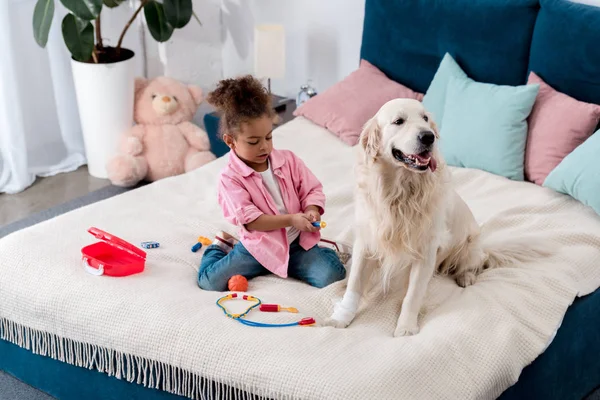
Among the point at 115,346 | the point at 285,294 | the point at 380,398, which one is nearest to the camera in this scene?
the point at 380,398

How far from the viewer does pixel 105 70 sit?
3705 millimetres

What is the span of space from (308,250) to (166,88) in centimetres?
178

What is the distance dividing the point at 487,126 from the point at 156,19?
1695 millimetres

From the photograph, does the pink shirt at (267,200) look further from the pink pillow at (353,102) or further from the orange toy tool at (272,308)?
the pink pillow at (353,102)

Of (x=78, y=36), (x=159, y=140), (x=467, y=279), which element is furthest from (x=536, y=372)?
(x=78, y=36)

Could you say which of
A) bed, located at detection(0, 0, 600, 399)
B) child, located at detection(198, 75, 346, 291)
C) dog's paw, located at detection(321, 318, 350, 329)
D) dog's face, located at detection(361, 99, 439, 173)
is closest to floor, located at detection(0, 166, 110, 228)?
bed, located at detection(0, 0, 600, 399)

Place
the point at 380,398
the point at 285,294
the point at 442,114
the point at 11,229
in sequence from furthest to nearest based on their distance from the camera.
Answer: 1. the point at 11,229
2. the point at 442,114
3. the point at 285,294
4. the point at 380,398

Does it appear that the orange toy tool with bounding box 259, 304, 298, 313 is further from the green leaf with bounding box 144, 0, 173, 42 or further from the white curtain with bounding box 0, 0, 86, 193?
the white curtain with bounding box 0, 0, 86, 193

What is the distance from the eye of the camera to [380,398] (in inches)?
70.5

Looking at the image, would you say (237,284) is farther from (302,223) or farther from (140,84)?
(140,84)

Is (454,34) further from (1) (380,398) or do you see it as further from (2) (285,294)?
(1) (380,398)

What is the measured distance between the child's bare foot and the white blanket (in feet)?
0.30

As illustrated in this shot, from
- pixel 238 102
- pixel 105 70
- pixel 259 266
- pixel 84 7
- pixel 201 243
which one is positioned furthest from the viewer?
pixel 105 70

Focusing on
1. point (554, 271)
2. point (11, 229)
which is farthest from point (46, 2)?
point (554, 271)
